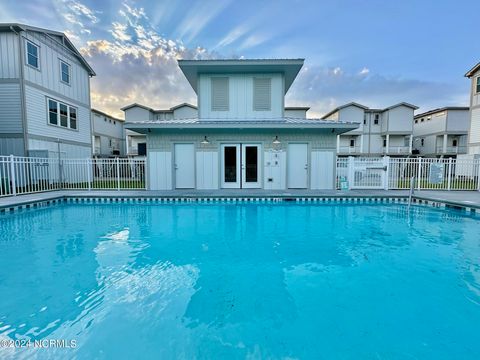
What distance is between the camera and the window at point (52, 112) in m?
12.8

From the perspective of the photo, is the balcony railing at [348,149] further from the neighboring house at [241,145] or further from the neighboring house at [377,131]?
the neighboring house at [241,145]

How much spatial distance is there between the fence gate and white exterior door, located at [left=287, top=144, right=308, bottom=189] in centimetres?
216

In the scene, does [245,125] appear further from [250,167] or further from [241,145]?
[250,167]

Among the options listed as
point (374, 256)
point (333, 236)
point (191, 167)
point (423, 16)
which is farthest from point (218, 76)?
point (423, 16)

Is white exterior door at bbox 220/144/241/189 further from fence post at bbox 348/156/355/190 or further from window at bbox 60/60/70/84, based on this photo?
window at bbox 60/60/70/84

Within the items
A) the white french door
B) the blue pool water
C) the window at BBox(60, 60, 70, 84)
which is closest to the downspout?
the window at BBox(60, 60, 70, 84)

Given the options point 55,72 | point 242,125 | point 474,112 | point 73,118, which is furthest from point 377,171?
point 55,72

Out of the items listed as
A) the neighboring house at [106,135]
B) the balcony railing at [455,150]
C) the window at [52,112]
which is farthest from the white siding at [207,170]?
the balcony railing at [455,150]

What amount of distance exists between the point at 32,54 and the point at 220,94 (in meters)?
9.84

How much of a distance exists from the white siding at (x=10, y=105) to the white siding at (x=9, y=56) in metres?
0.50

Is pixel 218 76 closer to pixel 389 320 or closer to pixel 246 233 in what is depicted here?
pixel 246 233

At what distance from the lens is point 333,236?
5578 millimetres

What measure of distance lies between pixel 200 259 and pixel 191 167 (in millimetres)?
7051

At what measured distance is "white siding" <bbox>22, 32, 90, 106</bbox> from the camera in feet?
Answer: 38.5
